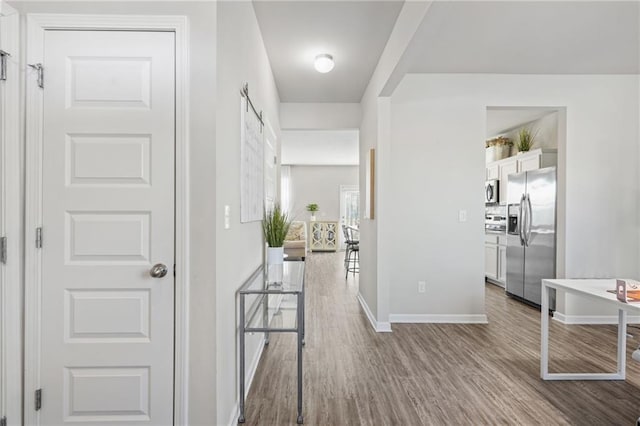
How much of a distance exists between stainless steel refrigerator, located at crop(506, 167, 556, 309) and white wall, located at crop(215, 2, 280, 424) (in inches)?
138

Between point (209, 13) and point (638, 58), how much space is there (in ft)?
13.1

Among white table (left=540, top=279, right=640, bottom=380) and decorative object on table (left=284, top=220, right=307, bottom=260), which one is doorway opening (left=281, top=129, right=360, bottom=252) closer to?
decorative object on table (left=284, top=220, right=307, bottom=260)

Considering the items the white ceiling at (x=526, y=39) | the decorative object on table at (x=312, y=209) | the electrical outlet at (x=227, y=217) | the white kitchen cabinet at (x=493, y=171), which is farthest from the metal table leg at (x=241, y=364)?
the decorative object on table at (x=312, y=209)

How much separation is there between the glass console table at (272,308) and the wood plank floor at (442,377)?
276 millimetres

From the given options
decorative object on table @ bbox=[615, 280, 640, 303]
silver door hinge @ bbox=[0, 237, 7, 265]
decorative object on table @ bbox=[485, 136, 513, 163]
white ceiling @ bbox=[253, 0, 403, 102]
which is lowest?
decorative object on table @ bbox=[615, 280, 640, 303]

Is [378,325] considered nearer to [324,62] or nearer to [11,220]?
Result: [324,62]

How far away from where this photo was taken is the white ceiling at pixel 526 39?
7.72 ft

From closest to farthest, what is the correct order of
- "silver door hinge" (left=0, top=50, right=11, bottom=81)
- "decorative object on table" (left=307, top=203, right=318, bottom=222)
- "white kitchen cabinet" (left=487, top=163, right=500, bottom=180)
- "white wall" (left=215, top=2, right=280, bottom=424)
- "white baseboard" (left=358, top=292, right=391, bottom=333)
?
"silver door hinge" (left=0, top=50, right=11, bottom=81) < "white wall" (left=215, top=2, right=280, bottom=424) < "white baseboard" (left=358, top=292, right=391, bottom=333) < "white kitchen cabinet" (left=487, top=163, right=500, bottom=180) < "decorative object on table" (left=307, top=203, right=318, bottom=222)

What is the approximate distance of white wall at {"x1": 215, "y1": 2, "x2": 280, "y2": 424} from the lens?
158 centimetres

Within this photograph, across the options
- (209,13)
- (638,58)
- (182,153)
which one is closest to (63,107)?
(182,153)

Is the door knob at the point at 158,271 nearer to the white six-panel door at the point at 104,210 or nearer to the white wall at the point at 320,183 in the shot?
the white six-panel door at the point at 104,210

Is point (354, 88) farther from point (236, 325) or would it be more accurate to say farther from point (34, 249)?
point (34, 249)

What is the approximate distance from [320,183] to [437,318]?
7.51 m

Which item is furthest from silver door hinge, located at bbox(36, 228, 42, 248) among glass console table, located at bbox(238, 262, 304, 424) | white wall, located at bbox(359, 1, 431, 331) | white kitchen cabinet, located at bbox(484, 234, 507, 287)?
white kitchen cabinet, located at bbox(484, 234, 507, 287)
